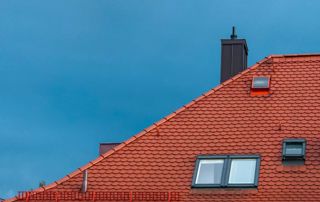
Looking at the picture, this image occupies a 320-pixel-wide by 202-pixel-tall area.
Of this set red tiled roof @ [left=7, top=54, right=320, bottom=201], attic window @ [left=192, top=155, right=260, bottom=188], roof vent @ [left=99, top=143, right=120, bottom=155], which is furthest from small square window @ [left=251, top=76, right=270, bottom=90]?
roof vent @ [left=99, top=143, right=120, bottom=155]

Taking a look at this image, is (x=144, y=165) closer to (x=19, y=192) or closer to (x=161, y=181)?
(x=161, y=181)

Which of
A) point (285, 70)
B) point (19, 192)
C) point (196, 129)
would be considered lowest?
point (19, 192)

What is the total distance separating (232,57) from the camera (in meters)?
41.2

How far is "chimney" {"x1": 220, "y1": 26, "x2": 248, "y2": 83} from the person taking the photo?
4100 centimetres

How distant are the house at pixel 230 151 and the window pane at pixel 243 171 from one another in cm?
3

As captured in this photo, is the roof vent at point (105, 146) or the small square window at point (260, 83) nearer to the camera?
the small square window at point (260, 83)

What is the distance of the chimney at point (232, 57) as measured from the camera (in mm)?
41000

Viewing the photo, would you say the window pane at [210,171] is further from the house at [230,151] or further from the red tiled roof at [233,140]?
the red tiled roof at [233,140]

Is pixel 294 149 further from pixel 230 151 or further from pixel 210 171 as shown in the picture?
pixel 210 171

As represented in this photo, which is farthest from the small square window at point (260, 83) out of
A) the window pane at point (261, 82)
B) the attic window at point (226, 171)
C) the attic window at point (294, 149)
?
the attic window at point (226, 171)

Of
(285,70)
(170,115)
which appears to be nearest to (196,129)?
(170,115)

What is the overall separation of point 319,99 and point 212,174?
468 cm

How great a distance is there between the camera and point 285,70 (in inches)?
1490

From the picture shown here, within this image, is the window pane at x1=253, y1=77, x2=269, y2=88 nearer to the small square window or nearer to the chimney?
the small square window
